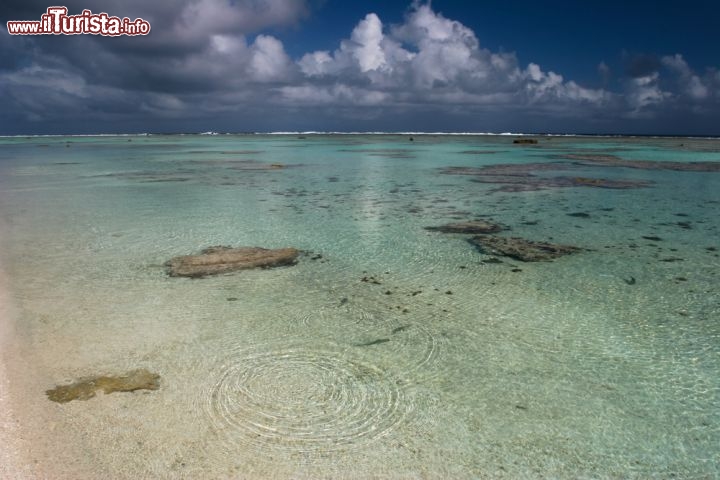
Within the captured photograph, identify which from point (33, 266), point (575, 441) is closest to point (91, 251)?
point (33, 266)

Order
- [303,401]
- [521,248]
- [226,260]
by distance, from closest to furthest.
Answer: [303,401] < [226,260] < [521,248]

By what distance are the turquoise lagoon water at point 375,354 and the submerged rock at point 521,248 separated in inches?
12.1

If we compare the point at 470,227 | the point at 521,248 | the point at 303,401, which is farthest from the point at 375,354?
the point at 470,227

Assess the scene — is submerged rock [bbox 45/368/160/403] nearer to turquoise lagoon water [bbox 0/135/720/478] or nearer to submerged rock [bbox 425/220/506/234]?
turquoise lagoon water [bbox 0/135/720/478]

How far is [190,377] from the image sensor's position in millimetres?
3656

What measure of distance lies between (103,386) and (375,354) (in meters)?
2.24

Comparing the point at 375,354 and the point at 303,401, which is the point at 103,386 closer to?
the point at 303,401

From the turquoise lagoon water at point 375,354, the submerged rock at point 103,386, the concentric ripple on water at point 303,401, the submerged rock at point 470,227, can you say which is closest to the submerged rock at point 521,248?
the turquoise lagoon water at point 375,354

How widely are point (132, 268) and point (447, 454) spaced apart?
5.44 m

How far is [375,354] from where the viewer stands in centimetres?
405

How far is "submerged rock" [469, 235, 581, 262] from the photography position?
23.1 feet

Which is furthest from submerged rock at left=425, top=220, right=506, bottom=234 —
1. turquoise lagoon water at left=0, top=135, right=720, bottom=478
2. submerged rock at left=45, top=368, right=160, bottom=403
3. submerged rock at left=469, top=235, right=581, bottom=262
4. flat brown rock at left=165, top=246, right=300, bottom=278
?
submerged rock at left=45, top=368, right=160, bottom=403

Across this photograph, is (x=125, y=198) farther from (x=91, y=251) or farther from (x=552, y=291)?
(x=552, y=291)

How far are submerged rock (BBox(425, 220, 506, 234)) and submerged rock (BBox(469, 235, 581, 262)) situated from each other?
57 cm
